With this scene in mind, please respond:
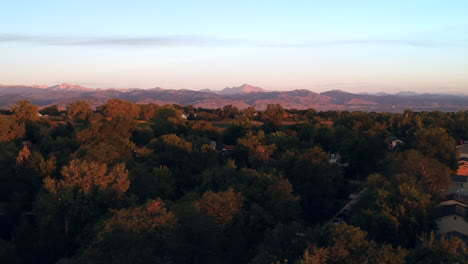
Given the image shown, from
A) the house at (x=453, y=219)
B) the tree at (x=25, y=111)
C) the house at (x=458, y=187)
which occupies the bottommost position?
the house at (x=458, y=187)

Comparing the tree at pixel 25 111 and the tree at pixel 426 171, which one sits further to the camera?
the tree at pixel 25 111

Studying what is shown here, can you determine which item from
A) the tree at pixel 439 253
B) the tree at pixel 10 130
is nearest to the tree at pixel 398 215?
the tree at pixel 439 253

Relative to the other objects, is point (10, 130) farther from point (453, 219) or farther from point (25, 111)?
point (453, 219)

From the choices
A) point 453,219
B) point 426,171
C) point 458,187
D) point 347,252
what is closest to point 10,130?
point 426,171

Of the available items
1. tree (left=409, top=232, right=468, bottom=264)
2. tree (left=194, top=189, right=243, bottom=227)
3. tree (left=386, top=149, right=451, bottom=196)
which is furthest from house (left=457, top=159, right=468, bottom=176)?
tree (left=409, top=232, right=468, bottom=264)

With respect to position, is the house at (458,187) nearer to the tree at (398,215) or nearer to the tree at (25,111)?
the tree at (398,215)

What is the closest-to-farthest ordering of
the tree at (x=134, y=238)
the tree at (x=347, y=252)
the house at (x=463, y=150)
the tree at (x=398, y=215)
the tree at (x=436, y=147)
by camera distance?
the tree at (x=347, y=252), the tree at (x=134, y=238), the tree at (x=398, y=215), the tree at (x=436, y=147), the house at (x=463, y=150)

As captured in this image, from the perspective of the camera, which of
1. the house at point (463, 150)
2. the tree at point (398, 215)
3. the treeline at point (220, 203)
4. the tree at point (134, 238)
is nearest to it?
the treeline at point (220, 203)

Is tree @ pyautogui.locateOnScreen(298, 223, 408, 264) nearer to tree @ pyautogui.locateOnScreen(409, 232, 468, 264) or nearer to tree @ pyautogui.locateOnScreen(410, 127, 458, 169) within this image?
tree @ pyautogui.locateOnScreen(409, 232, 468, 264)
